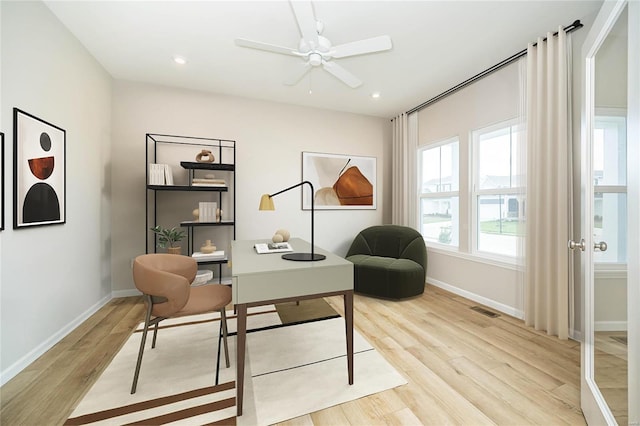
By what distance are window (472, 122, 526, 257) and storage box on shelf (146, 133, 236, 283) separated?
304cm

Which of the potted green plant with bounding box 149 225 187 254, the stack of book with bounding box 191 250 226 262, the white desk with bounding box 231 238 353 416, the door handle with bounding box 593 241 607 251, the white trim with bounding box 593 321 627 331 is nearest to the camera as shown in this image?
the white trim with bounding box 593 321 627 331

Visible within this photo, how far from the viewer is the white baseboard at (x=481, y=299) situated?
8.72 ft

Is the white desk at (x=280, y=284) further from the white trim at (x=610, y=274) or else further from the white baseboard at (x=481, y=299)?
the white baseboard at (x=481, y=299)

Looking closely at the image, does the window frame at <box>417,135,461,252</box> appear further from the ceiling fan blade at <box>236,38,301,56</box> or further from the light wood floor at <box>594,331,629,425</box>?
the ceiling fan blade at <box>236,38,301,56</box>

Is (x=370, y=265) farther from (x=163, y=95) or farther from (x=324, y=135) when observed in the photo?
(x=163, y=95)

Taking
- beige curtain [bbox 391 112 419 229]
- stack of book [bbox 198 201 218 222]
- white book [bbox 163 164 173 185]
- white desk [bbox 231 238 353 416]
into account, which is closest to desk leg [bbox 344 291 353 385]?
white desk [bbox 231 238 353 416]

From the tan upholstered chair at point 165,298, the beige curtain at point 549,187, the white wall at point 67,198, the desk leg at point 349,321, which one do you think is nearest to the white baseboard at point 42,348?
the white wall at point 67,198

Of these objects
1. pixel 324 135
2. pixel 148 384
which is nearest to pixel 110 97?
pixel 324 135

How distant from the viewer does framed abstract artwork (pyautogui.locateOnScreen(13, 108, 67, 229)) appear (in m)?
1.73

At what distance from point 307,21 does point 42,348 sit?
9.91 feet

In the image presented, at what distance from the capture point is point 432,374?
5.71 ft

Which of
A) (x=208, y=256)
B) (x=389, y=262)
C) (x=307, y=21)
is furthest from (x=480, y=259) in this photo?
(x=208, y=256)

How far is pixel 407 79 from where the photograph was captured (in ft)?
10.3

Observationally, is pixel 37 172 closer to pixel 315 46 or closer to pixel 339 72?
pixel 315 46
